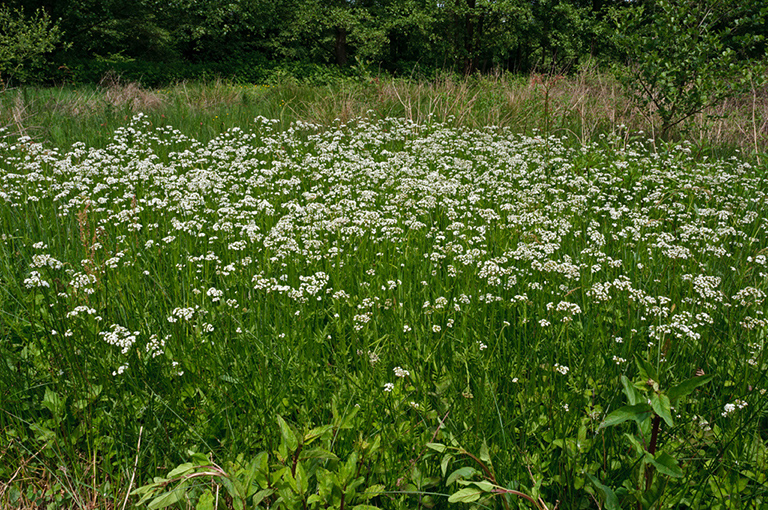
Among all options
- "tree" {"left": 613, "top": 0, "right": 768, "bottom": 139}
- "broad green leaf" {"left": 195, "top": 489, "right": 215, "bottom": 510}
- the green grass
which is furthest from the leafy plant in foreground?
"tree" {"left": 613, "top": 0, "right": 768, "bottom": 139}

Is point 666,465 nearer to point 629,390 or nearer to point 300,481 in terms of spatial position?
point 629,390

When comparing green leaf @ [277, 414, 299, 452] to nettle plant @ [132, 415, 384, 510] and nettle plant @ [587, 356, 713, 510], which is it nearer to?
nettle plant @ [132, 415, 384, 510]

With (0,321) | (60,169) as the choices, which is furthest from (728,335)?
(60,169)

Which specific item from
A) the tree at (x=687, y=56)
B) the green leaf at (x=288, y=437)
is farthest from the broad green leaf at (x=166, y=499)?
the tree at (x=687, y=56)

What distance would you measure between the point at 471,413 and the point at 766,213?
512 centimetres

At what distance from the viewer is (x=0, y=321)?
9.93 ft

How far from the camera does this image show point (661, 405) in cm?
151

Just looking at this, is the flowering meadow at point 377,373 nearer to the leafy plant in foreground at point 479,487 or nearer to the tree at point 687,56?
the leafy plant in foreground at point 479,487

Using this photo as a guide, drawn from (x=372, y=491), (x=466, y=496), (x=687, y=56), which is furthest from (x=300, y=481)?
(x=687, y=56)

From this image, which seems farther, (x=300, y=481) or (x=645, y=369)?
(x=300, y=481)

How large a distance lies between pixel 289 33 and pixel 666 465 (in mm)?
39178

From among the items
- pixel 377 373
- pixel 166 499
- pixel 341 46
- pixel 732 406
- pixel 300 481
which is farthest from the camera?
pixel 341 46

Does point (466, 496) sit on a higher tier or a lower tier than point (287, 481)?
higher

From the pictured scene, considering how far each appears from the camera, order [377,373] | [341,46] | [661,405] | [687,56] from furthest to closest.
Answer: [341,46], [687,56], [377,373], [661,405]
